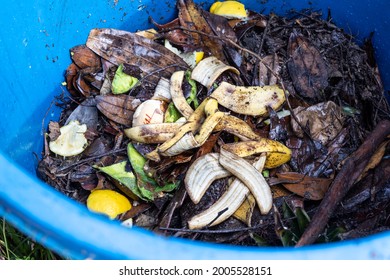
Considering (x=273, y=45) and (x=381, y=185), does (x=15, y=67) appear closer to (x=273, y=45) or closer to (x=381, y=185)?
(x=273, y=45)

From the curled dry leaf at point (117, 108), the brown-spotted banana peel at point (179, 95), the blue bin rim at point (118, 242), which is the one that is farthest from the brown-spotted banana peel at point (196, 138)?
the blue bin rim at point (118, 242)

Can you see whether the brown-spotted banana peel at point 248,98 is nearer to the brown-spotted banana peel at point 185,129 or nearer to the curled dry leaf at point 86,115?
the brown-spotted banana peel at point 185,129

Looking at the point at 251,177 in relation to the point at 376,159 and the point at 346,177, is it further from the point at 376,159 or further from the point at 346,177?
the point at 376,159

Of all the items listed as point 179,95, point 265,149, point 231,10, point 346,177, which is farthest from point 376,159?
point 231,10

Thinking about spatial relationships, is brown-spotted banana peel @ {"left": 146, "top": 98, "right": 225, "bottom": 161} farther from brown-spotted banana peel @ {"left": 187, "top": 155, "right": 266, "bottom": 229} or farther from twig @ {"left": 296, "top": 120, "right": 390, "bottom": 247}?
twig @ {"left": 296, "top": 120, "right": 390, "bottom": 247}
